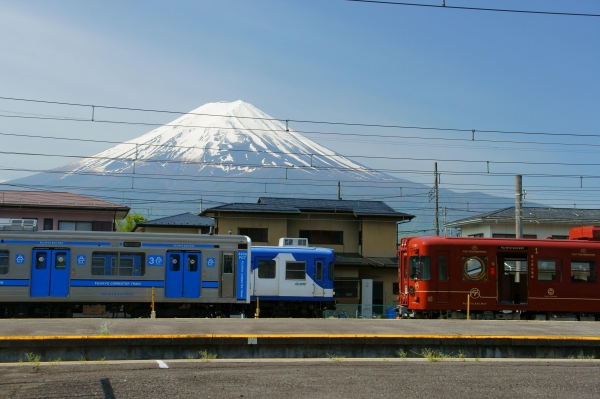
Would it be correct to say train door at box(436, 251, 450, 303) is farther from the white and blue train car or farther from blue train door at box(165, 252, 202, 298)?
blue train door at box(165, 252, 202, 298)

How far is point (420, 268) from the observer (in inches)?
870

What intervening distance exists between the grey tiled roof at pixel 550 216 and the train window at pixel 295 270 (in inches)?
843

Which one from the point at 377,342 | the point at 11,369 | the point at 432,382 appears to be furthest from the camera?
the point at 377,342

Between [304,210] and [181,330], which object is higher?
[304,210]

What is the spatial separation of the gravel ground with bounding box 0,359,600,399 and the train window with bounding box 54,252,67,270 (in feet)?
41.6

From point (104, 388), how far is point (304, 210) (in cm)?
3342

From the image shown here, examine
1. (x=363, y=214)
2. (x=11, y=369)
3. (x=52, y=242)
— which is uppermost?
(x=363, y=214)

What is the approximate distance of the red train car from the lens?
2177cm

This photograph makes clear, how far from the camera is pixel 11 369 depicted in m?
9.13

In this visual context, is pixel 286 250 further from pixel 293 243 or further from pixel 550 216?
pixel 550 216

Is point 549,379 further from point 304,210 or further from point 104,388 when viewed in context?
point 304,210

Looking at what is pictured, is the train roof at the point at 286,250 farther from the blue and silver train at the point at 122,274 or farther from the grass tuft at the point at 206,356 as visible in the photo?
the grass tuft at the point at 206,356

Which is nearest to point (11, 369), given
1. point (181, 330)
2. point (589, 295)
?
point (181, 330)

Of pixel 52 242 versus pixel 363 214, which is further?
pixel 363 214
